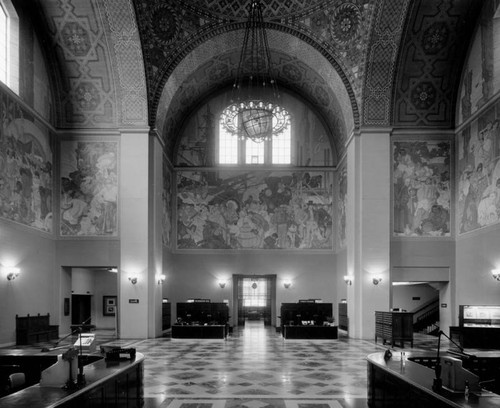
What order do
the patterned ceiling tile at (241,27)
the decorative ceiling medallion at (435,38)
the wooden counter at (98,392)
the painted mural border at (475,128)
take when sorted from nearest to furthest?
the wooden counter at (98,392), the painted mural border at (475,128), the decorative ceiling medallion at (435,38), the patterned ceiling tile at (241,27)

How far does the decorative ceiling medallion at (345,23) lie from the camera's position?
2011 centimetres

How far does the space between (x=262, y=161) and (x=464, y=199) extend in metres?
9.96

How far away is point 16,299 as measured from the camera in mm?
17859

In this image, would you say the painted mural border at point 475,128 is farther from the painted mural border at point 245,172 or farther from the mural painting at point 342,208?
the painted mural border at point 245,172

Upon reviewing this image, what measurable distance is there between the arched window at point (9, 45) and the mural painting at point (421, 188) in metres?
13.8

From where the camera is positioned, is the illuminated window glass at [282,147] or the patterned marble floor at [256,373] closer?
the patterned marble floor at [256,373]

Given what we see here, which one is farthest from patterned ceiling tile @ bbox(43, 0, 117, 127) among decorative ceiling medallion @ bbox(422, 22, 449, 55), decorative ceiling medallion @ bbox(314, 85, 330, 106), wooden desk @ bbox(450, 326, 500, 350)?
wooden desk @ bbox(450, 326, 500, 350)

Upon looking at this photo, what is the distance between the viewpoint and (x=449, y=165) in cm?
2175

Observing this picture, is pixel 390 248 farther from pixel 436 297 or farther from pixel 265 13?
pixel 265 13

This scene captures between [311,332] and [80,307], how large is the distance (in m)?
Answer: 11.1

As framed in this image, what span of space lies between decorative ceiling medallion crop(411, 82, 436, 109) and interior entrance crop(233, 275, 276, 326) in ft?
35.4

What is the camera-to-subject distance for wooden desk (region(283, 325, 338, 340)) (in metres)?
20.9

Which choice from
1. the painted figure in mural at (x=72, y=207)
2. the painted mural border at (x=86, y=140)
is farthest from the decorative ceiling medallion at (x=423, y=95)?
the painted figure in mural at (x=72, y=207)

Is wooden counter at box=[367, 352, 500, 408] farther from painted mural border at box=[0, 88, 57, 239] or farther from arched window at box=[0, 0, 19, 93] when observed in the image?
arched window at box=[0, 0, 19, 93]
